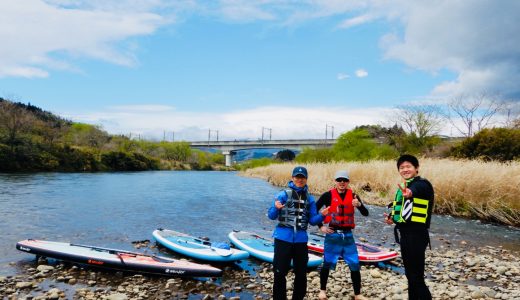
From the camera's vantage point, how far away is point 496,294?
21.1 ft

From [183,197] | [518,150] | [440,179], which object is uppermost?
[518,150]

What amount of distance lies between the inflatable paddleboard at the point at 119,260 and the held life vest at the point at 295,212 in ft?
9.87

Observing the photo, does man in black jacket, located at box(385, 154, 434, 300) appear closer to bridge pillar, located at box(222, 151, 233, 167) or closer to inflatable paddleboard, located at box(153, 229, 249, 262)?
inflatable paddleboard, located at box(153, 229, 249, 262)

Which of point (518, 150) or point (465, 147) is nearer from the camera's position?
point (518, 150)

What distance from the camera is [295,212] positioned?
5.32m

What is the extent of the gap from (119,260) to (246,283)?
2.76m

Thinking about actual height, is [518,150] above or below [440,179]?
above

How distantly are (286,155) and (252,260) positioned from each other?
93.0 m

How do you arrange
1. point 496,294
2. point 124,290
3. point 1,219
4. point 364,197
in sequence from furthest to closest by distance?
point 364,197 → point 1,219 → point 124,290 → point 496,294

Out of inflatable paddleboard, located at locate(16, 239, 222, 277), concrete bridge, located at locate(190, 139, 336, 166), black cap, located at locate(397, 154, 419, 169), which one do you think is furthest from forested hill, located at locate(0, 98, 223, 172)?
black cap, located at locate(397, 154, 419, 169)

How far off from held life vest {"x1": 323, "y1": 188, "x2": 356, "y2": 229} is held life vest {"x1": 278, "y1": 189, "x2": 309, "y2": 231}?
652 millimetres

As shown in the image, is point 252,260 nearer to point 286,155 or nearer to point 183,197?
point 183,197

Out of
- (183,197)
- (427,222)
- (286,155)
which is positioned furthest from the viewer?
(286,155)

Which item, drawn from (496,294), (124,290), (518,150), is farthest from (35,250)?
(518,150)
